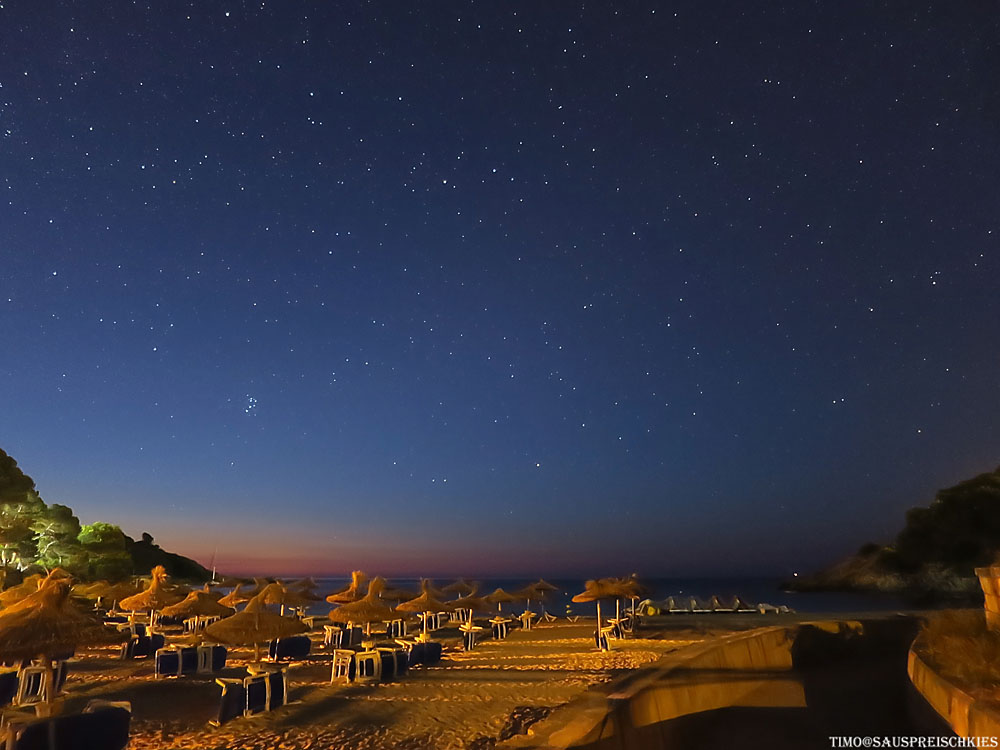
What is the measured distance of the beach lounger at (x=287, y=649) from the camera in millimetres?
14336

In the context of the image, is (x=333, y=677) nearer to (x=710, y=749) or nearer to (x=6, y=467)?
(x=710, y=749)

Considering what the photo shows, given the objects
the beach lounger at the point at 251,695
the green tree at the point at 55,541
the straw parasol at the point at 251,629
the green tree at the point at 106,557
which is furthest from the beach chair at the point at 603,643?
the green tree at the point at 106,557

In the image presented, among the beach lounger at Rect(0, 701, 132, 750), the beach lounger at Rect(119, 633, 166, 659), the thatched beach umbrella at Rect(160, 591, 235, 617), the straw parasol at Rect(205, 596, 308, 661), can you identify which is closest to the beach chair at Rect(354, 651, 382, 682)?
the straw parasol at Rect(205, 596, 308, 661)

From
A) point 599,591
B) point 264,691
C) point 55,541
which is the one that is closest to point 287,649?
point 264,691

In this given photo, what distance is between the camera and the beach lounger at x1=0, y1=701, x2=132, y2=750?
6.36 metres

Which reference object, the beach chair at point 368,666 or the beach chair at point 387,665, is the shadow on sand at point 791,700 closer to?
the beach chair at point 387,665

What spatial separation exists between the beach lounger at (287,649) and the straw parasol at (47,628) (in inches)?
241

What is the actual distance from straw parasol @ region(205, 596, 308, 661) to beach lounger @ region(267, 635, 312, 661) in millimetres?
4170

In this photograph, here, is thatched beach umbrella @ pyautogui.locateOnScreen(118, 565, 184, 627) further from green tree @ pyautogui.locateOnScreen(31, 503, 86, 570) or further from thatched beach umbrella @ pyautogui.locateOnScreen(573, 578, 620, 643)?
green tree @ pyautogui.locateOnScreen(31, 503, 86, 570)

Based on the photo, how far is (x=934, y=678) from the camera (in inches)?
328

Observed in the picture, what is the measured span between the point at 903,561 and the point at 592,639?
43567 millimetres

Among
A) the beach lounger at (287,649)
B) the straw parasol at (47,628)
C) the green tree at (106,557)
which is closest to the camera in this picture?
the straw parasol at (47,628)

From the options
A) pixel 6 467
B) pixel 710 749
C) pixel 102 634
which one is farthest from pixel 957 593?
pixel 6 467

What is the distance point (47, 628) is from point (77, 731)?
6.31 ft
